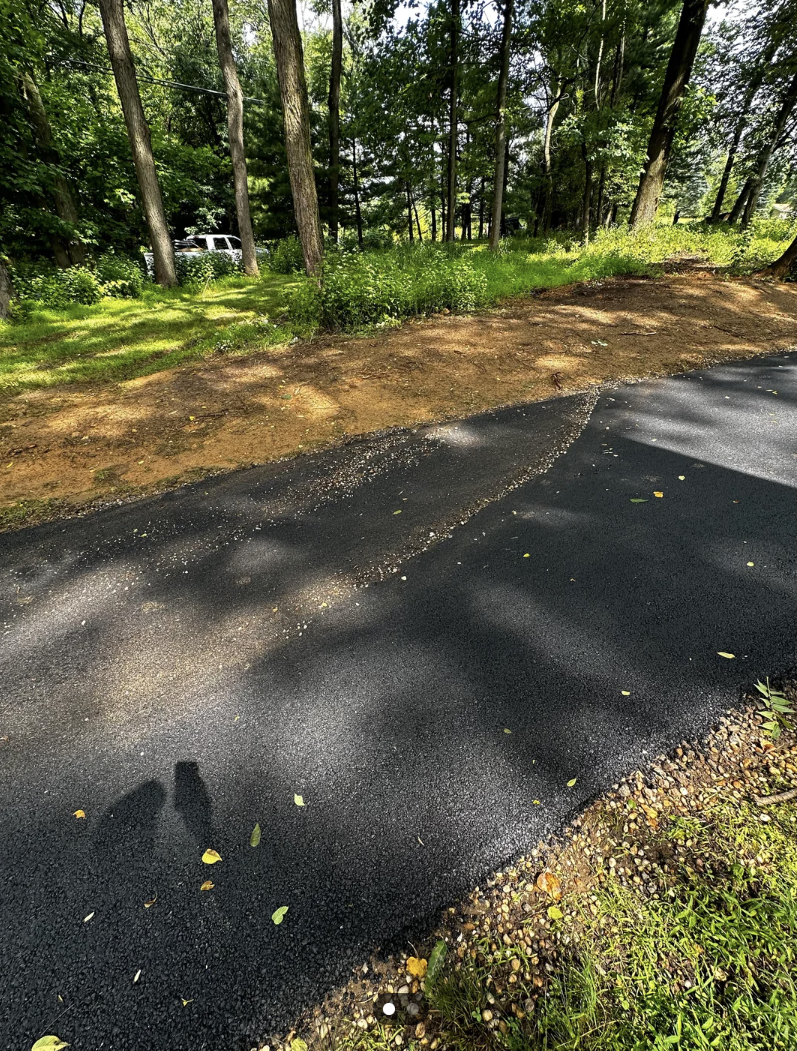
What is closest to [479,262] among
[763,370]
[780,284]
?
[780,284]

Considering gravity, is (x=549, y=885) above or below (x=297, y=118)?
below

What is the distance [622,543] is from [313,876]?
2558mm

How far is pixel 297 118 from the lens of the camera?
29.1 ft

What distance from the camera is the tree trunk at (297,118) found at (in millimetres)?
8375

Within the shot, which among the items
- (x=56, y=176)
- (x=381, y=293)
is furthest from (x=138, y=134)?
(x=381, y=293)

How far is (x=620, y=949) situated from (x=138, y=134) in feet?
52.2

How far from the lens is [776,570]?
2.67 meters

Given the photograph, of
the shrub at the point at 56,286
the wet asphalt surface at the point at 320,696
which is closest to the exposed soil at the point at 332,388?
the wet asphalt surface at the point at 320,696

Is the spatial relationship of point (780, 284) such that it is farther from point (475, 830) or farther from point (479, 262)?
point (475, 830)

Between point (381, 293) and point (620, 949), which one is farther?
point (381, 293)

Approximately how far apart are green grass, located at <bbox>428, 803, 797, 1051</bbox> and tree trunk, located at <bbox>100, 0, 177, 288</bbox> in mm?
15086

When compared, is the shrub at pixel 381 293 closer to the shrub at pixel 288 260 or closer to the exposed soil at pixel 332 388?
the exposed soil at pixel 332 388

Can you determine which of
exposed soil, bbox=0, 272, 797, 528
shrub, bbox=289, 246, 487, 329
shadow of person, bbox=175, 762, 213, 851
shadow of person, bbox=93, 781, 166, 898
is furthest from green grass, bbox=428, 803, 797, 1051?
shrub, bbox=289, 246, 487, 329

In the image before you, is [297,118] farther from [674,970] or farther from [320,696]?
[674,970]
